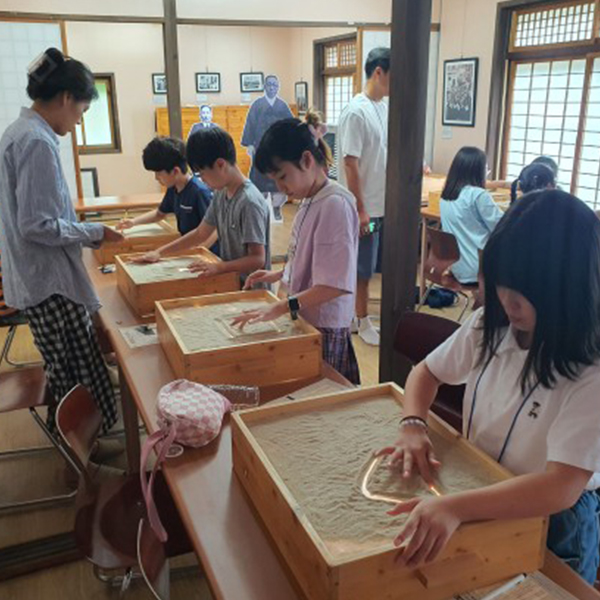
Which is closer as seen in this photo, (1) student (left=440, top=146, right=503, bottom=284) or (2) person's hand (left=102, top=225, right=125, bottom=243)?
(2) person's hand (left=102, top=225, right=125, bottom=243)

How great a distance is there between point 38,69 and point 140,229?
1.21m

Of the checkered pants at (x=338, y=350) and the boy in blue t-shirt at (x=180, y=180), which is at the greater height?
the boy in blue t-shirt at (x=180, y=180)

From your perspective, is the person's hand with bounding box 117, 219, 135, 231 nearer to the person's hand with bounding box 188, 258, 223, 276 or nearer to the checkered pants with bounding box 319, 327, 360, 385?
the person's hand with bounding box 188, 258, 223, 276

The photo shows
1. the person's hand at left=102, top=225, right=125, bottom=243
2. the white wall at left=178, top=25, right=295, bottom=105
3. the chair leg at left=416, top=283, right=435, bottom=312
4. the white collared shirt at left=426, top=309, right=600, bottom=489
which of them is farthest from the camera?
Answer: the white wall at left=178, top=25, right=295, bottom=105

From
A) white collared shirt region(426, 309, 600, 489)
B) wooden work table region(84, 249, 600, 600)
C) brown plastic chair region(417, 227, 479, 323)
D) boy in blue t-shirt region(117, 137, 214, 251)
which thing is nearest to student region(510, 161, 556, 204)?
brown plastic chair region(417, 227, 479, 323)

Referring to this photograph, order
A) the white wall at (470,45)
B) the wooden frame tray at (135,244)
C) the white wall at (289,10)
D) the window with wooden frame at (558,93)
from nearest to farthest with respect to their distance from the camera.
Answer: the wooden frame tray at (135,244), the window with wooden frame at (558,93), the white wall at (289,10), the white wall at (470,45)

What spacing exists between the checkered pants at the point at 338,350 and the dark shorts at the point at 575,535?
2.92 feet

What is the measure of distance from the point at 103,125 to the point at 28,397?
22.8 feet

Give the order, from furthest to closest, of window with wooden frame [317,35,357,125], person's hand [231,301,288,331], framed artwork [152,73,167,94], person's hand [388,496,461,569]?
framed artwork [152,73,167,94] < window with wooden frame [317,35,357,125] < person's hand [231,301,288,331] < person's hand [388,496,461,569]

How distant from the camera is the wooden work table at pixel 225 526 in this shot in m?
0.96

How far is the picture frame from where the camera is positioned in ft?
29.2

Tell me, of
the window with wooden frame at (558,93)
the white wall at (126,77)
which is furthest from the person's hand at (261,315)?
the white wall at (126,77)

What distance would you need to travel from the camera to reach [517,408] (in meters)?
1.11

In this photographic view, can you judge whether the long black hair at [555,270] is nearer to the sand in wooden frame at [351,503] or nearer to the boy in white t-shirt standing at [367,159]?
the sand in wooden frame at [351,503]
